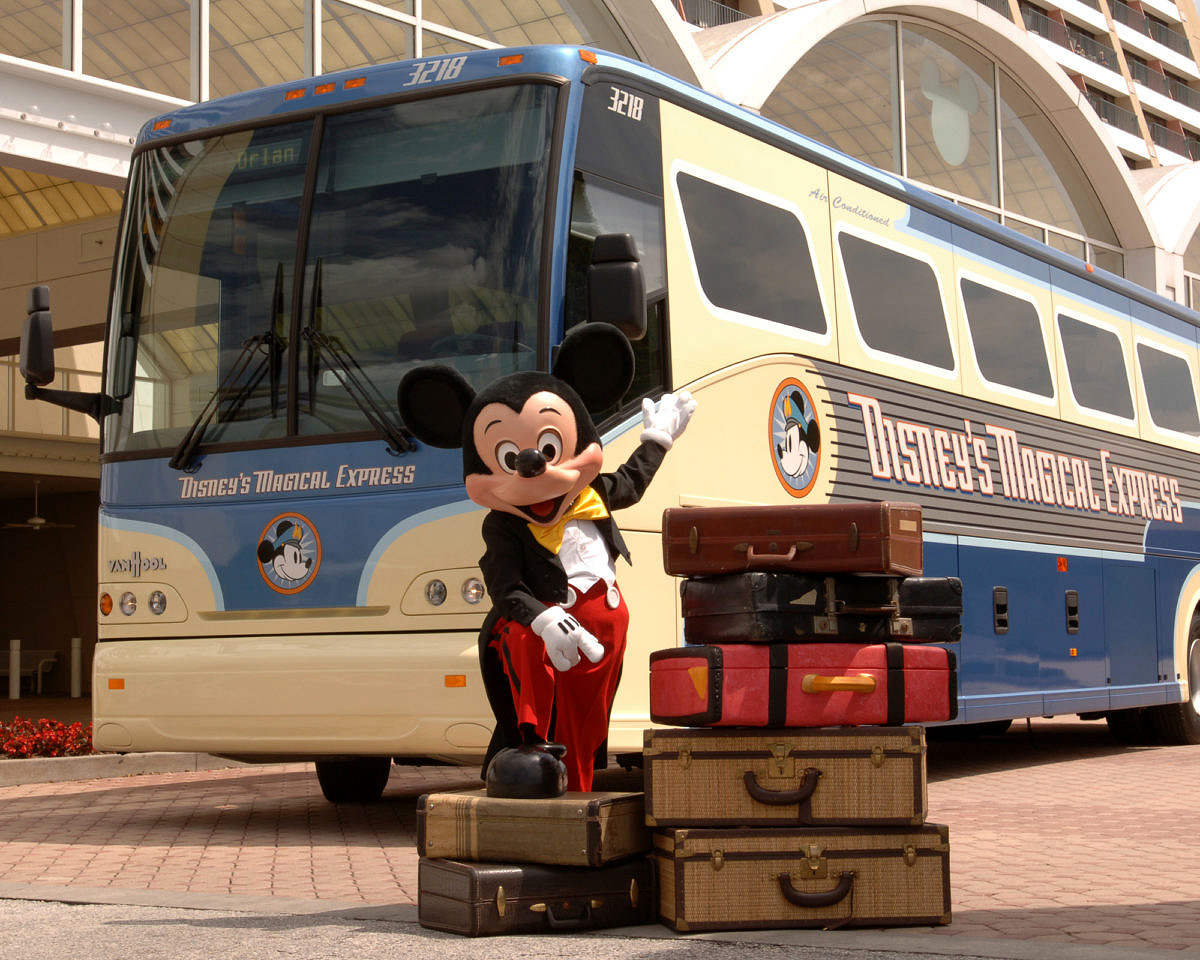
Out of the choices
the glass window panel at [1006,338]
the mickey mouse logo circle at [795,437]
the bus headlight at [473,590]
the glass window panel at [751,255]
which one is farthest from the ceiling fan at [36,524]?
the bus headlight at [473,590]

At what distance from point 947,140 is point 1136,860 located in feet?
69.7

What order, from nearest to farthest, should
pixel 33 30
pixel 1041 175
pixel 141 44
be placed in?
pixel 33 30 → pixel 141 44 → pixel 1041 175

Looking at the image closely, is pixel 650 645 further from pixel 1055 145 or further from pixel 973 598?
pixel 1055 145

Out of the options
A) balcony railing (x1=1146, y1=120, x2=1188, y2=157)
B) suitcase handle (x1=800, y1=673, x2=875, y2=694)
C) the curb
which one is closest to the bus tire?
the curb

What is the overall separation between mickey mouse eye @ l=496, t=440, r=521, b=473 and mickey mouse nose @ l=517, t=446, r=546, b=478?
129 mm

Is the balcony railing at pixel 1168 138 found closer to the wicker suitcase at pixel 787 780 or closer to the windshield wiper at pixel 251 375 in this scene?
the windshield wiper at pixel 251 375

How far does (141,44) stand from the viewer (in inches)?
576

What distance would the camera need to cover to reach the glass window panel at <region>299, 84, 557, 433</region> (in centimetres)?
759

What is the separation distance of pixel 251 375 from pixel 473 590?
159 cm

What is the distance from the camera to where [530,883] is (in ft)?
17.2

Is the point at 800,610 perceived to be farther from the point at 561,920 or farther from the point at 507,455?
the point at 561,920

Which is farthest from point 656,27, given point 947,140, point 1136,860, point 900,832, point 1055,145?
point 900,832

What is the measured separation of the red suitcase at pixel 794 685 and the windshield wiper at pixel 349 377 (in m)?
2.35

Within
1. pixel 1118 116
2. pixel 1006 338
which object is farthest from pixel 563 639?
pixel 1118 116
